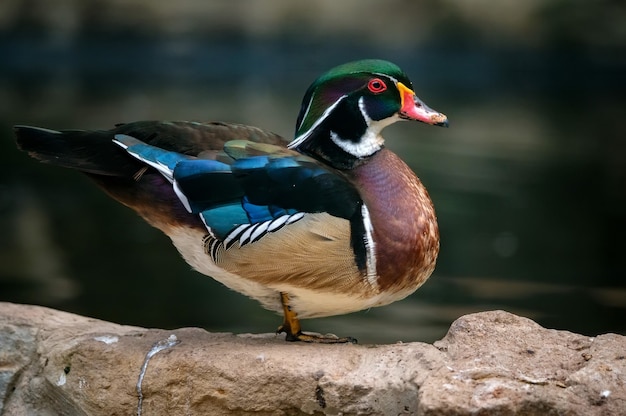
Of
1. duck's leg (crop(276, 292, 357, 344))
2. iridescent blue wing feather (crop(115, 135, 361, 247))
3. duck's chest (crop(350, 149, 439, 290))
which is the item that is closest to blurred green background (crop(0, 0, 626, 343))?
duck's leg (crop(276, 292, 357, 344))

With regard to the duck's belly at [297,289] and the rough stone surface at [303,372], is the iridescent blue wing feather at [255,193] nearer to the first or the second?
the duck's belly at [297,289]

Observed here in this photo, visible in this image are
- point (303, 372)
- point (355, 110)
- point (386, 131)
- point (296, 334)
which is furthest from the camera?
point (386, 131)

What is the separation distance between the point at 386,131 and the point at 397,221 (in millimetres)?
6777

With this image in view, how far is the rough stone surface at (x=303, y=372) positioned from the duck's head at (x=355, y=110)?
0.50 m

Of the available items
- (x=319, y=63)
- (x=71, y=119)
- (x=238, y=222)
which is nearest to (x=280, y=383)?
(x=238, y=222)

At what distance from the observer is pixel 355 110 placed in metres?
2.72

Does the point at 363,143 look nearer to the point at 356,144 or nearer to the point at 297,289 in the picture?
the point at 356,144

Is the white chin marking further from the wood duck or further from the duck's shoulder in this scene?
the duck's shoulder

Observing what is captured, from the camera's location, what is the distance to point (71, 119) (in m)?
8.88

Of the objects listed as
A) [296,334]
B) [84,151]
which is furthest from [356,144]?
[84,151]

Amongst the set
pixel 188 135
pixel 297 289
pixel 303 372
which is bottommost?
pixel 303 372

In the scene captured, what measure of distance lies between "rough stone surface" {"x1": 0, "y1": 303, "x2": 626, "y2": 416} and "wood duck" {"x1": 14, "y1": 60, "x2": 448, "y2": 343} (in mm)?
179

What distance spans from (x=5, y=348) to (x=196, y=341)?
0.54 metres

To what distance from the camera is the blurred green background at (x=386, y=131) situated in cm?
510
